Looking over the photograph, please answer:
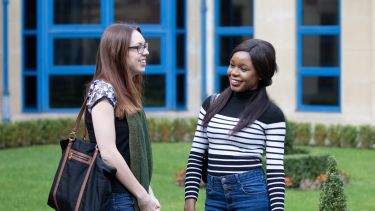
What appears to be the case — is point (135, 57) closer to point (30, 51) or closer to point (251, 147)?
point (251, 147)

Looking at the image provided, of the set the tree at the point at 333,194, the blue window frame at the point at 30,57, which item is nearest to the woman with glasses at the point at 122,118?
the tree at the point at 333,194

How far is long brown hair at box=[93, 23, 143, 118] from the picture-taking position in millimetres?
4938

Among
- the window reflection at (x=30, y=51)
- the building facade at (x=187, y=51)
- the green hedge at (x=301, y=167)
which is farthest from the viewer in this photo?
the window reflection at (x=30, y=51)

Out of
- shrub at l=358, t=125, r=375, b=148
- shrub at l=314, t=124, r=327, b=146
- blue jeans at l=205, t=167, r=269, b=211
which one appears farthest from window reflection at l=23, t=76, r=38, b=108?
blue jeans at l=205, t=167, r=269, b=211

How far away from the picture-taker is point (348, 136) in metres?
16.9

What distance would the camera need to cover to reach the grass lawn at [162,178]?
10.6 m

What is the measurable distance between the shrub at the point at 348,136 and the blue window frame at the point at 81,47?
3814mm

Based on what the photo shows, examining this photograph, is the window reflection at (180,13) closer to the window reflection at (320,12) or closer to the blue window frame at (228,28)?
the blue window frame at (228,28)

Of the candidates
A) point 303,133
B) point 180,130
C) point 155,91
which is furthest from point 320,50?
point 155,91

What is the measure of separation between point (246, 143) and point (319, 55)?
44.4 feet

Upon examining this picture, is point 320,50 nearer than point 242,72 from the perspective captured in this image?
No

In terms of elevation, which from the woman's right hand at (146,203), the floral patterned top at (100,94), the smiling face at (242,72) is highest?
the smiling face at (242,72)

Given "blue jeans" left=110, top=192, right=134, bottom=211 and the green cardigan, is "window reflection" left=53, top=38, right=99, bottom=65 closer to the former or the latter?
the green cardigan

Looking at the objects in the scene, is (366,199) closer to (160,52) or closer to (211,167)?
(211,167)
